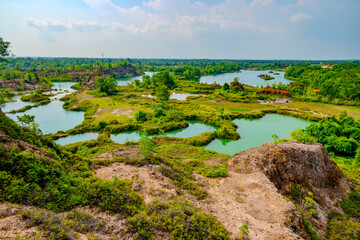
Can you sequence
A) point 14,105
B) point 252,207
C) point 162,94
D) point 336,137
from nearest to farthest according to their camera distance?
point 252,207
point 336,137
point 162,94
point 14,105

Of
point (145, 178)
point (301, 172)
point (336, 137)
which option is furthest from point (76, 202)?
point (336, 137)

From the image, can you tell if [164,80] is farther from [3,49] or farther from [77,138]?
[3,49]

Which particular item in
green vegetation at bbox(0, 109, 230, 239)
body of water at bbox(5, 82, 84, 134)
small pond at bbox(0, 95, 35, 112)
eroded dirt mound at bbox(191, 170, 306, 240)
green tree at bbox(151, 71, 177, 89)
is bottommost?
body of water at bbox(5, 82, 84, 134)

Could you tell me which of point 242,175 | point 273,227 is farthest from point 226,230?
point 242,175

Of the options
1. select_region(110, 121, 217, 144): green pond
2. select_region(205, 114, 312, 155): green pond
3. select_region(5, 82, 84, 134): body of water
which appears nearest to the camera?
select_region(205, 114, 312, 155): green pond

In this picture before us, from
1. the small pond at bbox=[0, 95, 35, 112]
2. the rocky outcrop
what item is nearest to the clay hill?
the rocky outcrop

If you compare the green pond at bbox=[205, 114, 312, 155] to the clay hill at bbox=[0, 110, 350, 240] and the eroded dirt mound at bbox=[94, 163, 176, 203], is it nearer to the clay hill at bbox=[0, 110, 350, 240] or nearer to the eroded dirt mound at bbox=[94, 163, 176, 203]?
the clay hill at bbox=[0, 110, 350, 240]

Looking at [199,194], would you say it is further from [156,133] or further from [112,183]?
[156,133]
